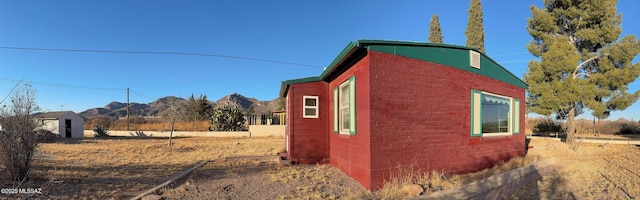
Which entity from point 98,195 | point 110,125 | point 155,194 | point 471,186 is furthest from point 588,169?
point 110,125

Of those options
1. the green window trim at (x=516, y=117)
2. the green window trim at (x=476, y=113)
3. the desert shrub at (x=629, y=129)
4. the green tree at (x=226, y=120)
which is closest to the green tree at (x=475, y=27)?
the green window trim at (x=516, y=117)

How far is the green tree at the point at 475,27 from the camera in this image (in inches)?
803

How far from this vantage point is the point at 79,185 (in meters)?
6.63

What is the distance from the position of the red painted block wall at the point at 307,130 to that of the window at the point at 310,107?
84mm

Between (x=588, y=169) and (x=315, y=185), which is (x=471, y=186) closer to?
(x=315, y=185)

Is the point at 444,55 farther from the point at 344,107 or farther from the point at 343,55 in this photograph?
the point at 344,107

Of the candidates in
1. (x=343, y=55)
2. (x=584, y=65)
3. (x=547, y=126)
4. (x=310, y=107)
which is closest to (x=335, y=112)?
(x=310, y=107)

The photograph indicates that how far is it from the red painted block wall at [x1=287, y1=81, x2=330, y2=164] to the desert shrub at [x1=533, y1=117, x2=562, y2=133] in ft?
80.7

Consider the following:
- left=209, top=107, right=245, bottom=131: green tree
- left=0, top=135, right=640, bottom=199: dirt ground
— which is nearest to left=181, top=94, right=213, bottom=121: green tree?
left=209, top=107, right=245, bottom=131: green tree

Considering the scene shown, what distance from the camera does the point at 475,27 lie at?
20578mm

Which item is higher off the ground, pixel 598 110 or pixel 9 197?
pixel 598 110

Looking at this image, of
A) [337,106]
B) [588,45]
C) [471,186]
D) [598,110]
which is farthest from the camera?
[588,45]

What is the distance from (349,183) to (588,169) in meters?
5.51

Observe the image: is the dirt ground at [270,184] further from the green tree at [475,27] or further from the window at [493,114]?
the green tree at [475,27]
